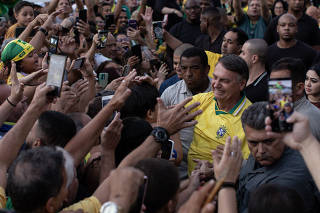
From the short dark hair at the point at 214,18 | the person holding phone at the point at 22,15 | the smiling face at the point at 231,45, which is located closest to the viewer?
the smiling face at the point at 231,45

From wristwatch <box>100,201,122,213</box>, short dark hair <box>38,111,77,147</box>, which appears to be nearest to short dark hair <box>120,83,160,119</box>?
short dark hair <box>38,111,77,147</box>

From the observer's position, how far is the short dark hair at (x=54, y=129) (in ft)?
10.1

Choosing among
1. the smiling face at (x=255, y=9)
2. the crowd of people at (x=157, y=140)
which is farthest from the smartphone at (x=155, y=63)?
the smiling face at (x=255, y=9)

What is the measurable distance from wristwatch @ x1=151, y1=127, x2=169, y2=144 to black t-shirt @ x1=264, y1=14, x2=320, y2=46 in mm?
5219

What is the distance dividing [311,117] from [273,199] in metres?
1.67

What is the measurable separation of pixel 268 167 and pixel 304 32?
5.32 metres

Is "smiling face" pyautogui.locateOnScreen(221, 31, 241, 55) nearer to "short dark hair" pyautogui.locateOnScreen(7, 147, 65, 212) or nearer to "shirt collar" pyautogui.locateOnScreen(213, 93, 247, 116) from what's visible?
"shirt collar" pyautogui.locateOnScreen(213, 93, 247, 116)

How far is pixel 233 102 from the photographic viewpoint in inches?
165

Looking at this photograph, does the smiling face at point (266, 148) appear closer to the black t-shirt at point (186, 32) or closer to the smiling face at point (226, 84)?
the smiling face at point (226, 84)

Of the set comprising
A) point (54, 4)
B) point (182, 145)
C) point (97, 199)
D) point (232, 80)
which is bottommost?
point (182, 145)

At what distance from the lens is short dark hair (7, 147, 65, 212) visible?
223 centimetres

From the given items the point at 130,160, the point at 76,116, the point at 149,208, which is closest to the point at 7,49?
the point at 76,116

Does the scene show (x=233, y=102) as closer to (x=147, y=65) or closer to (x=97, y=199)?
(x=97, y=199)

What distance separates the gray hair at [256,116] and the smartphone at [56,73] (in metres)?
1.35
